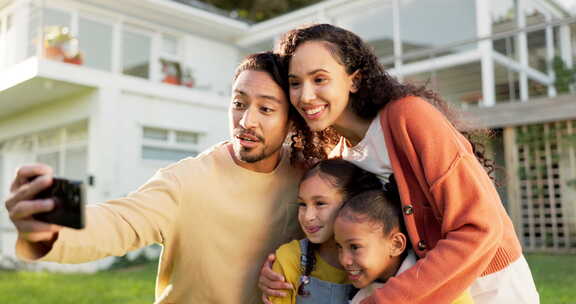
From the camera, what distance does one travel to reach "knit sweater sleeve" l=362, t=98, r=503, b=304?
1.88 m

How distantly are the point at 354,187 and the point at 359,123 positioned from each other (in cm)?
28

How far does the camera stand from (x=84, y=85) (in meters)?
11.6

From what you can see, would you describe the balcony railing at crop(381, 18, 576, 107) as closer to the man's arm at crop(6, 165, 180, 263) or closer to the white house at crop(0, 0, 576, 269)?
the white house at crop(0, 0, 576, 269)

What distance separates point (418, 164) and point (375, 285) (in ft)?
1.70

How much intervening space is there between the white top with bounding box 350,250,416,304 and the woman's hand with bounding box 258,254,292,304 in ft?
0.91

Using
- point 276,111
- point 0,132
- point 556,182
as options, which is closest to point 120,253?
point 276,111

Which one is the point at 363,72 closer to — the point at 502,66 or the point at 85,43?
the point at 85,43

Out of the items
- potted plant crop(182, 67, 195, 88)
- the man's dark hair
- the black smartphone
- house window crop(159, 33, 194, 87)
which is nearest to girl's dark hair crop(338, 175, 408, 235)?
the man's dark hair

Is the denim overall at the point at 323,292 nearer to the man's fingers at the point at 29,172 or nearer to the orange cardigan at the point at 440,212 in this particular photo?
the orange cardigan at the point at 440,212

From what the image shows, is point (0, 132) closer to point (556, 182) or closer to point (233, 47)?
point (233, 47)

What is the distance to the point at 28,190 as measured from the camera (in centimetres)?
150

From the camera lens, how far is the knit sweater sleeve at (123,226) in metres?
1.76

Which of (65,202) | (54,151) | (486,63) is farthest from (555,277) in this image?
(54,151)

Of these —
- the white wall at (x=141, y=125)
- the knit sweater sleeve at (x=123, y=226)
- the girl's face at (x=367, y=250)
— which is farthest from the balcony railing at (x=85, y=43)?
the girl's face at (x=367, y=250)
